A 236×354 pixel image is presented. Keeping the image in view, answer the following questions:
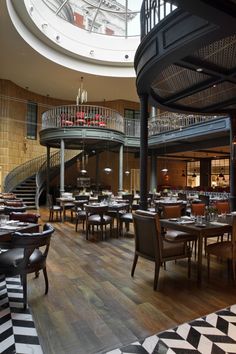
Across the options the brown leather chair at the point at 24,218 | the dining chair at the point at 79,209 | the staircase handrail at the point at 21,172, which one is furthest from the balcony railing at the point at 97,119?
the brown leather chair at the point at 24,218

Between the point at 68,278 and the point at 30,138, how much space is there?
12.2m

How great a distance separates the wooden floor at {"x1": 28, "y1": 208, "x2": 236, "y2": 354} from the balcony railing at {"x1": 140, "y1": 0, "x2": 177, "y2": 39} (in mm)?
3680

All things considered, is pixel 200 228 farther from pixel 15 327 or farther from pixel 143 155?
pixel 15 327

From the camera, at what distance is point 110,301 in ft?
10.1

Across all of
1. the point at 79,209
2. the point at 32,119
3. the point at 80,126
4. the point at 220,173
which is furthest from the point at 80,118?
the point at 220,173

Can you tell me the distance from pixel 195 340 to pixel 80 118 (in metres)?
10.3

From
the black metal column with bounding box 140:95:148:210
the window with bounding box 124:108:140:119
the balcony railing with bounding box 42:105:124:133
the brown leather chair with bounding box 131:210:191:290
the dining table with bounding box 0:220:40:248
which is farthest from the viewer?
the window with bounding box 124:108:140:119

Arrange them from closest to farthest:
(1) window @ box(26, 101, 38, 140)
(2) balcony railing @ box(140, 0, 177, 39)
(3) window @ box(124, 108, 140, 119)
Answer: (2) balcony railing @ box(140, 0, 177, 39)
(1) window @ box(26, 101, 38, 140)
(3) window @ box(124, 108, 140, 119)

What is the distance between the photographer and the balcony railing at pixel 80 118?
1159cm

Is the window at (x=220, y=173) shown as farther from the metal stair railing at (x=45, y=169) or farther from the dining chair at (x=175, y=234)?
the dining chair at (x=175, y=234)

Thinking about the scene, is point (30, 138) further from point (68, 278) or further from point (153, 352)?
point (153, 352)

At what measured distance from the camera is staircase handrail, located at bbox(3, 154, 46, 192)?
11922mm

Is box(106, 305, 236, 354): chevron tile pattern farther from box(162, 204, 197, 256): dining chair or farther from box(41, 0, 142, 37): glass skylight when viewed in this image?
box(41, 0, 142, 37): glass skylight

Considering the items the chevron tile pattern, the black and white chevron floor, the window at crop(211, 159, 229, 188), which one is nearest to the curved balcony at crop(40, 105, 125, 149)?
the black and white chevron floor
